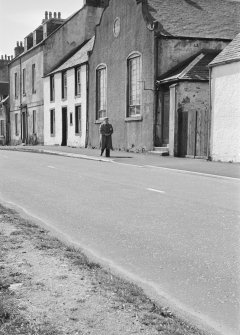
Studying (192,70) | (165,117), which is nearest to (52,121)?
(165,117)

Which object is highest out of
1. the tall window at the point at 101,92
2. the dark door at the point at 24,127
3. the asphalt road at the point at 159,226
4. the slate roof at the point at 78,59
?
the slate roof at the point at 78,59

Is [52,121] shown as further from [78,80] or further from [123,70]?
[123,70]

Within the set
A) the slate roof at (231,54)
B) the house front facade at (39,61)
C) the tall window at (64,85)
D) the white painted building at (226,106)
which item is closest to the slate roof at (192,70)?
the white painted building at (226,106)

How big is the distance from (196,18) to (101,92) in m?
7.49

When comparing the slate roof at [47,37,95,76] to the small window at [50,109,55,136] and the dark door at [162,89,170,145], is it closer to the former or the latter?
the small window at [50,109,55,136]

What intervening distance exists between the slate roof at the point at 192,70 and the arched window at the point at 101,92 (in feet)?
20.9

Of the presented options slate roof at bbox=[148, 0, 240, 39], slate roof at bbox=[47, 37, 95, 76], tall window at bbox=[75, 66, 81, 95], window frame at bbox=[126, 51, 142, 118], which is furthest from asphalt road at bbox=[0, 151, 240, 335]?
slate roof at bbox=[47, 37, 95, 76]

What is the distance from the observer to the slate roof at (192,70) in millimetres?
22375

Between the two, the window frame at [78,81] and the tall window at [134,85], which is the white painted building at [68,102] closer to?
the window frame at [78,81]

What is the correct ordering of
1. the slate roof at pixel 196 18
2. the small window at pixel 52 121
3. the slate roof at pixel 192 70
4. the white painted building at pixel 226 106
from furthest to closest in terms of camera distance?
1. the small window at pixel 52 121
2. the slate roof at pixel 196 18
3. the slate roof at pixel 192 70
4. the white painted building at pixel 226 106

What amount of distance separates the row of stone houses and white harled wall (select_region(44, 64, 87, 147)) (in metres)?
0.07

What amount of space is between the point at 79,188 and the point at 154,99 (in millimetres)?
13550

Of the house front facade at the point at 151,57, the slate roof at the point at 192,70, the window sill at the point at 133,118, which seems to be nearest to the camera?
the slate roof at the point at 192,70

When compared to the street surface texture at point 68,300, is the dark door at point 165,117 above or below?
above
